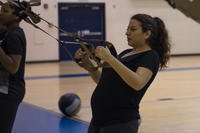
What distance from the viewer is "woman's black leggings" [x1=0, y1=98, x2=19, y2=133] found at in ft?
10.3

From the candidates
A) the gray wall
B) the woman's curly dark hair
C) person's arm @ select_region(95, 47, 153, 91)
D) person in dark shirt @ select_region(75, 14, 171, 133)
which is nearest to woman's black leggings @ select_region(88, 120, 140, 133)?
person in dark shirt @ select_region(75, 14, 171, 133)

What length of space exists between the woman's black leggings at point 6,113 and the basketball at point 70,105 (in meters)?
3.86

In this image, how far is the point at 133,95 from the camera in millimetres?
2705

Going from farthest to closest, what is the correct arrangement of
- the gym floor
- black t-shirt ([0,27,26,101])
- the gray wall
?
the gray wall
the gym floor
black t-shirt ([0,27,26,101])

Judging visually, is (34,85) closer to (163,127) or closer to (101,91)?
(163,127)

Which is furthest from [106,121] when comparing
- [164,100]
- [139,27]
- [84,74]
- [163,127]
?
[84,74]

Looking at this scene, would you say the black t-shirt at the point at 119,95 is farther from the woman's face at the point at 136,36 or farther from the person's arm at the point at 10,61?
Answer: the person's arm at the point at 10,61

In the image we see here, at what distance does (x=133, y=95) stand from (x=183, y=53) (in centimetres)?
1688

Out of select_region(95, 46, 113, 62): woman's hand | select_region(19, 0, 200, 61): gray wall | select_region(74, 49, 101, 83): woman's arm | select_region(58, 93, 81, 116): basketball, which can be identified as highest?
select_region(95, 46, 113, 62): woman's hand

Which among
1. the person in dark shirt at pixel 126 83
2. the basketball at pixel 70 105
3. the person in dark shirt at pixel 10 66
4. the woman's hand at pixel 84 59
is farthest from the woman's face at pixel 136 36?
the basketball at pixel 70 105

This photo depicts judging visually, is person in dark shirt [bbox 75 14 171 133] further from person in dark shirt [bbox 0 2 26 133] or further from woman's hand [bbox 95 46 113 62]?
person in dark shirt [bbox 0 2 26 133]

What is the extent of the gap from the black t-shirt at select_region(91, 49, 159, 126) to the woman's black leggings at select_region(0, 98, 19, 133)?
780 mm

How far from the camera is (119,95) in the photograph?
8.88 ft

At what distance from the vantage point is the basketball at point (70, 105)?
7.09 m
